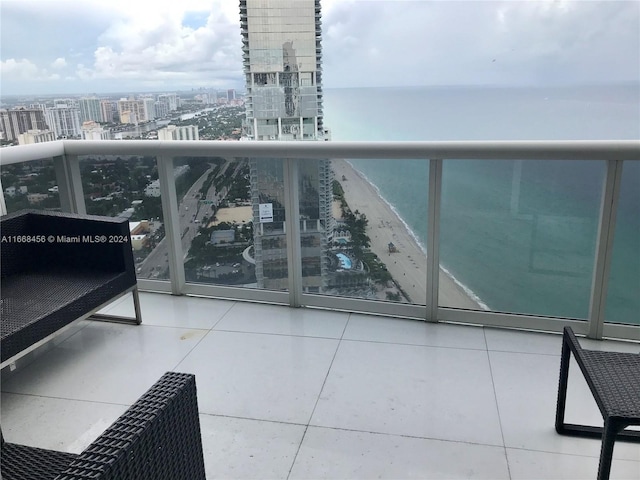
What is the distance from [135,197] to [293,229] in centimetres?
131

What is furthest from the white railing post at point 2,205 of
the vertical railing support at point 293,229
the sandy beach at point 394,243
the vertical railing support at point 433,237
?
the vertical railing support at point 433,237

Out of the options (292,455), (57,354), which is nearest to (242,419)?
(292,455)

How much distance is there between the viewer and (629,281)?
2.97 metres

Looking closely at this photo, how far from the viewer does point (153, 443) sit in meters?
1.13

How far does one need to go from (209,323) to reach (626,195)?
2.73m

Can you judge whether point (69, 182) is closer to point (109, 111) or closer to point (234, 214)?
point (109, 111)

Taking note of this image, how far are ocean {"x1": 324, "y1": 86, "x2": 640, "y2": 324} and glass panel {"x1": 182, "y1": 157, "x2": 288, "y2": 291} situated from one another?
67 centimetres

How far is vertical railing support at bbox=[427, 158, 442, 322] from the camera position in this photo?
3.15 metres

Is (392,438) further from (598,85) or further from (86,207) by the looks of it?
(86,207)

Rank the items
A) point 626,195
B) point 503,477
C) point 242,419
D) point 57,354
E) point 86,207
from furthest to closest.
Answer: point 86,207 → point 57,354 → point 626,195 → point 242,419 → point 503,477

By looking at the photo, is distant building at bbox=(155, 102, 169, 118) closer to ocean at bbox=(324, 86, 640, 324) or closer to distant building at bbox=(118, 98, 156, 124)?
distant building at bbox=(118, 98, 156, 124)

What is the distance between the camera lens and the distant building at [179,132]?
3.70m

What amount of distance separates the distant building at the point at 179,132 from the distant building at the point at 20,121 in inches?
35.3

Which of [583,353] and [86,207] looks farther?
[86,207]
